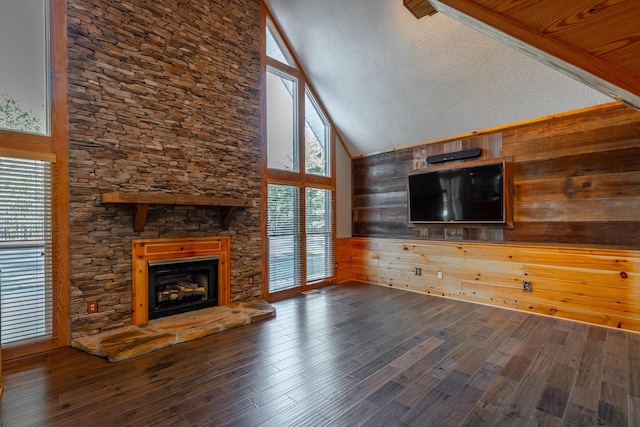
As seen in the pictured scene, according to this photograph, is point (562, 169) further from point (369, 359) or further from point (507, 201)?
point (369, 359)

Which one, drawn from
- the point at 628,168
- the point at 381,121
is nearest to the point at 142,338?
the point at 381,121

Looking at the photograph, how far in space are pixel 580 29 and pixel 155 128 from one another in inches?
152

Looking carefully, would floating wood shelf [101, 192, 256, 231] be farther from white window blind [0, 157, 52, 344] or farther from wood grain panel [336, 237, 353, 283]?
wood grain panel [336, 237, 353, 283]

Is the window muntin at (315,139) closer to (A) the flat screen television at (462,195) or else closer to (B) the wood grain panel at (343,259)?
(B) the wood grain panel at (343,259)

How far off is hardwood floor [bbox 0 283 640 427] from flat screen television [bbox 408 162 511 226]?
1529 mm

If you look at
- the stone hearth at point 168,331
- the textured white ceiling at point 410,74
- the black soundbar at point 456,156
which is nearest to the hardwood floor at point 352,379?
the stone hearth at point 168,331

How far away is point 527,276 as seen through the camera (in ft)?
13.1

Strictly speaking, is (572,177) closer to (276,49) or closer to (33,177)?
(276,49)

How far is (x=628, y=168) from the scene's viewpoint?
3428 mm

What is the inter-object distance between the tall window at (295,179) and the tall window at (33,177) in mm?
2441

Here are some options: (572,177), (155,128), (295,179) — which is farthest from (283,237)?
(572,177)

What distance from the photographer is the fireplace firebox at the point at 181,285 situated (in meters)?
Result: 3.61

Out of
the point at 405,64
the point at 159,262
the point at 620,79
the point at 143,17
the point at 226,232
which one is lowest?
the point at 159,262

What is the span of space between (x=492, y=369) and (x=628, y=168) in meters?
2.84
